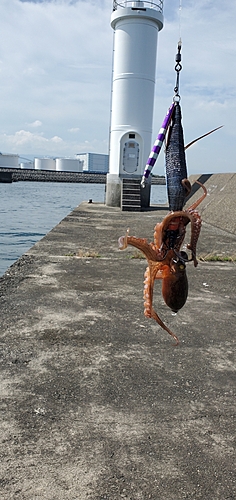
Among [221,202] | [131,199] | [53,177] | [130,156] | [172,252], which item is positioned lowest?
[131,199]

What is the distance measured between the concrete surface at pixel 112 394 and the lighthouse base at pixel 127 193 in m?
15.4

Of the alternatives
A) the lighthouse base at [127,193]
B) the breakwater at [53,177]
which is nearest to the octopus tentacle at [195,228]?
the lighthouse base at [127,193]

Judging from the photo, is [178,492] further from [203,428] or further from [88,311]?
[88,311]

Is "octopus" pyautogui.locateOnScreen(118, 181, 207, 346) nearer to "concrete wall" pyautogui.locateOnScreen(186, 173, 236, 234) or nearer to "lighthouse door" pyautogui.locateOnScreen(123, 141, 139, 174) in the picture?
"concrete wall" pyautogui.locateOnScreen(186, 173, 236, 234)

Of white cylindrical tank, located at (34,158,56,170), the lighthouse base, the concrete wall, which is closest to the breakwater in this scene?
white cylindrical tank, located at (34,158,56,170)

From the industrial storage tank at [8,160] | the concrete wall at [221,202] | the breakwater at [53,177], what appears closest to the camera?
the concrete wall at [221,202]

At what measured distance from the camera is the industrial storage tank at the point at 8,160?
102125mm

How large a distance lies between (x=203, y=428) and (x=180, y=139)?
297 centimetres

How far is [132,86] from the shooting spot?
2300 cm

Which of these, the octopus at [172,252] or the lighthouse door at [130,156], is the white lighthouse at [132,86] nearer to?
the lighthouse door at [130,156]

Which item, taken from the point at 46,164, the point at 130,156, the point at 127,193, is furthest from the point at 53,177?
the point at 127,193

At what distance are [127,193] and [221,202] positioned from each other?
5.74 meters

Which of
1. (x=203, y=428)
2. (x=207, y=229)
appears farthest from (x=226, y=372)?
(x=207, y=229)

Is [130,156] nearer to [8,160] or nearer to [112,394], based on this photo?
[112,394]
